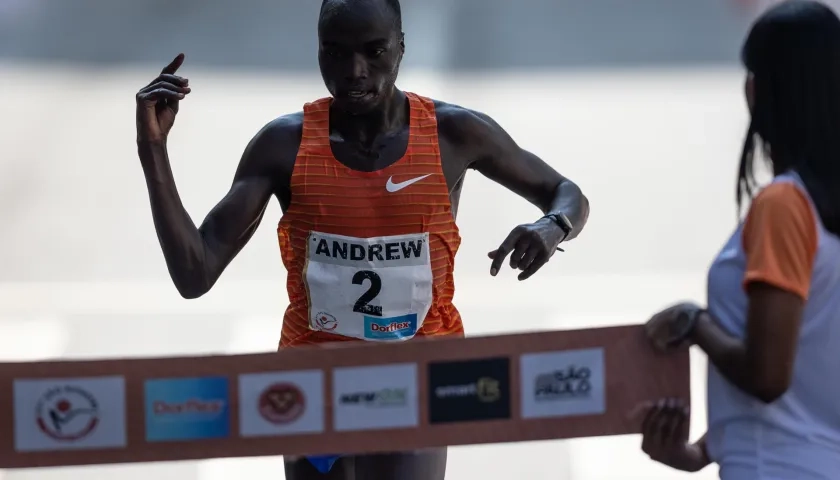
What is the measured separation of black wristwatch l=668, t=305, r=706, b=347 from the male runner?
1.59ft

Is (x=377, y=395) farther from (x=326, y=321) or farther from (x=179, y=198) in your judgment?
(x=179, y=198)

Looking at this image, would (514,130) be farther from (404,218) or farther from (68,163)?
(404,218)

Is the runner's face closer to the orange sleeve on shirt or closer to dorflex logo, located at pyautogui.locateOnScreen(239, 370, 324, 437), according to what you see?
dorflex logo, located at pyautogui.locateOnScreen(239, 370, 324, 437)

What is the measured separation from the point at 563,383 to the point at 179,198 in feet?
3.06

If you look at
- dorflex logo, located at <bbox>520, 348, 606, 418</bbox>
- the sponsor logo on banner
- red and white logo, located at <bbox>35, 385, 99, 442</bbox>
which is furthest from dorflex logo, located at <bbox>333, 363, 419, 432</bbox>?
red and white logo, located at <bbox>35, 385, 99, 442</bbox>

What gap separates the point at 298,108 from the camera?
9055 mm

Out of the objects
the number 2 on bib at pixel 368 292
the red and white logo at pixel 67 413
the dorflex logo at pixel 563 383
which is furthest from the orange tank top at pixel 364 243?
the red and white logo at pixel 67 413

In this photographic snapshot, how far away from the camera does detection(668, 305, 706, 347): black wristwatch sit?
240 cm

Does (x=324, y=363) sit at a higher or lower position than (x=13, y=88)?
lower

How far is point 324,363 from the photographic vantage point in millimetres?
2654

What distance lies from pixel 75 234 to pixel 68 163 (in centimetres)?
139

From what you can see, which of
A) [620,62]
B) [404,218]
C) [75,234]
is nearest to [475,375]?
[404,218]

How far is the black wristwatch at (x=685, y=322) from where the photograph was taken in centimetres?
240

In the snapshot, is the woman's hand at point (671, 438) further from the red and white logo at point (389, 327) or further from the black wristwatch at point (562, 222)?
the red and white logo at point (389, 327)
